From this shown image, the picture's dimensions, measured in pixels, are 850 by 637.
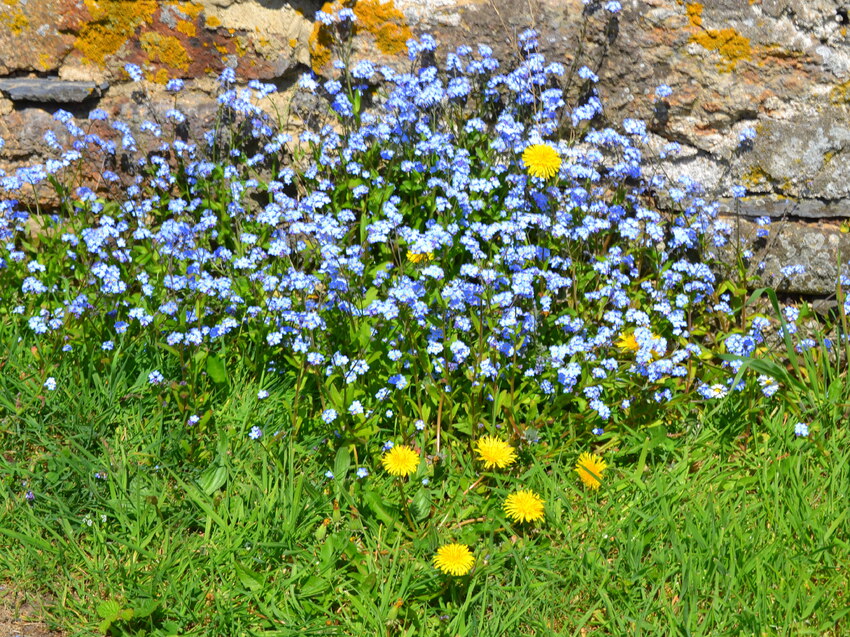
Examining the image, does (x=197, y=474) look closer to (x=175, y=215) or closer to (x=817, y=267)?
(x=175, y=215)

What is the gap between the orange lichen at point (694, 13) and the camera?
3.55 m

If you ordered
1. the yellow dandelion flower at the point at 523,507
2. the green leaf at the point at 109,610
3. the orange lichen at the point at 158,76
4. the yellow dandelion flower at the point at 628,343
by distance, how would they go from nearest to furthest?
the green leaf at the point at 109,610, the yellow dandelion flower at the point at 523,507, the yellow dandelion flower at the point at 628,343, the orange lichen at the point at 158,76

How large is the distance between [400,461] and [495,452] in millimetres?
332

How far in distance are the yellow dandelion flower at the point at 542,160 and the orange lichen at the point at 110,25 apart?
1837 mm

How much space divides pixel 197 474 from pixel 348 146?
1.65 metres

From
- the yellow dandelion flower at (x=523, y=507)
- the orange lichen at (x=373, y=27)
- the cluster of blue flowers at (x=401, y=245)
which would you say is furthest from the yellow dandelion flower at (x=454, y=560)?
the orange lichen at (x=373, y=27)

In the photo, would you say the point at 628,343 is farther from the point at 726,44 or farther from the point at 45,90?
the point at 45,90

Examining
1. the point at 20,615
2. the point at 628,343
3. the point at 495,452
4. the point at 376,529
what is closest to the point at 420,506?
the point at 376,529

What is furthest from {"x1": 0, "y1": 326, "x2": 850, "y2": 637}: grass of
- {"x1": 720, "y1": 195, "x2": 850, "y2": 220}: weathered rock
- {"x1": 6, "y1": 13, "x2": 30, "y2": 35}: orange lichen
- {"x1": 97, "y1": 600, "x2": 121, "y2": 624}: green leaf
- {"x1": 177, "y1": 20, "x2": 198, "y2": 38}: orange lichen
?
{"x1": 177, "y1": 20, "x2": 198, "y2": 38}: orange lichen

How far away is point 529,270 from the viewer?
319cm

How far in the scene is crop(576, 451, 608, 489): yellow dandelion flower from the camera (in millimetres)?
2795

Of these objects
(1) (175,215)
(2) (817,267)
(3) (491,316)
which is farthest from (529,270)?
(1) (175,215)

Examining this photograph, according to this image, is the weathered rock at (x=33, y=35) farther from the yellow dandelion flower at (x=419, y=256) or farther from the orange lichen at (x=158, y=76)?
the yellow dandelion flower at (x=419, y=256)

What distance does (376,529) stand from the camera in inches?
105
